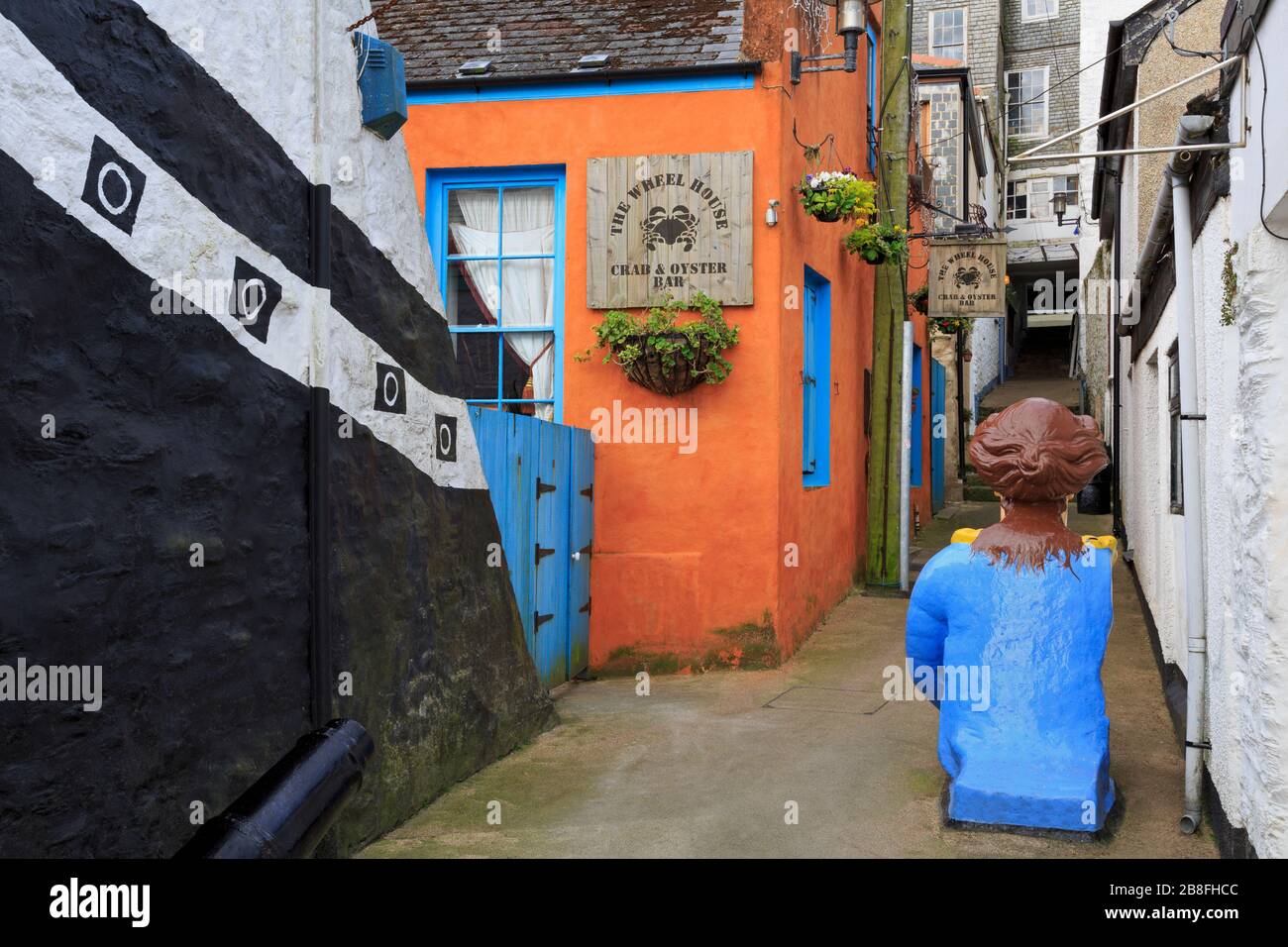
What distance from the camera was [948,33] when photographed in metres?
30.6

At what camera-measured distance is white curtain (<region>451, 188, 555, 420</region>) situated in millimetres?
8312

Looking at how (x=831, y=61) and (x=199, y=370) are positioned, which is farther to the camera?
(x=831, y=61)

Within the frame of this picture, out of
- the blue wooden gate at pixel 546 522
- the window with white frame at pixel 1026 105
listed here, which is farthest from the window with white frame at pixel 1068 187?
the blue wooden gate at pixel 546 522

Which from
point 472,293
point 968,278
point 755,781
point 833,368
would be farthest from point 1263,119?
point 968,278

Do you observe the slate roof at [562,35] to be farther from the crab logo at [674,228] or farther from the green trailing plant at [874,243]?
the green trailing plant at [874,243]

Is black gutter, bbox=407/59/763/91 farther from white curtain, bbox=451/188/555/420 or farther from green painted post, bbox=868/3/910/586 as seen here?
green painted post, bbox=868/3/910/586

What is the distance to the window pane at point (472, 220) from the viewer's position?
8.40m

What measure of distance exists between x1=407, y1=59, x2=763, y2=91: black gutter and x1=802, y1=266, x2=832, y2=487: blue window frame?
2.11m

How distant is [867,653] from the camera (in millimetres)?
8469

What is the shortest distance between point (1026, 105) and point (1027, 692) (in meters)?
32.8

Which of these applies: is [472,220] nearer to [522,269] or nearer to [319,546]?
[522,269]

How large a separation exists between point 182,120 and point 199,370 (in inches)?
28.8
